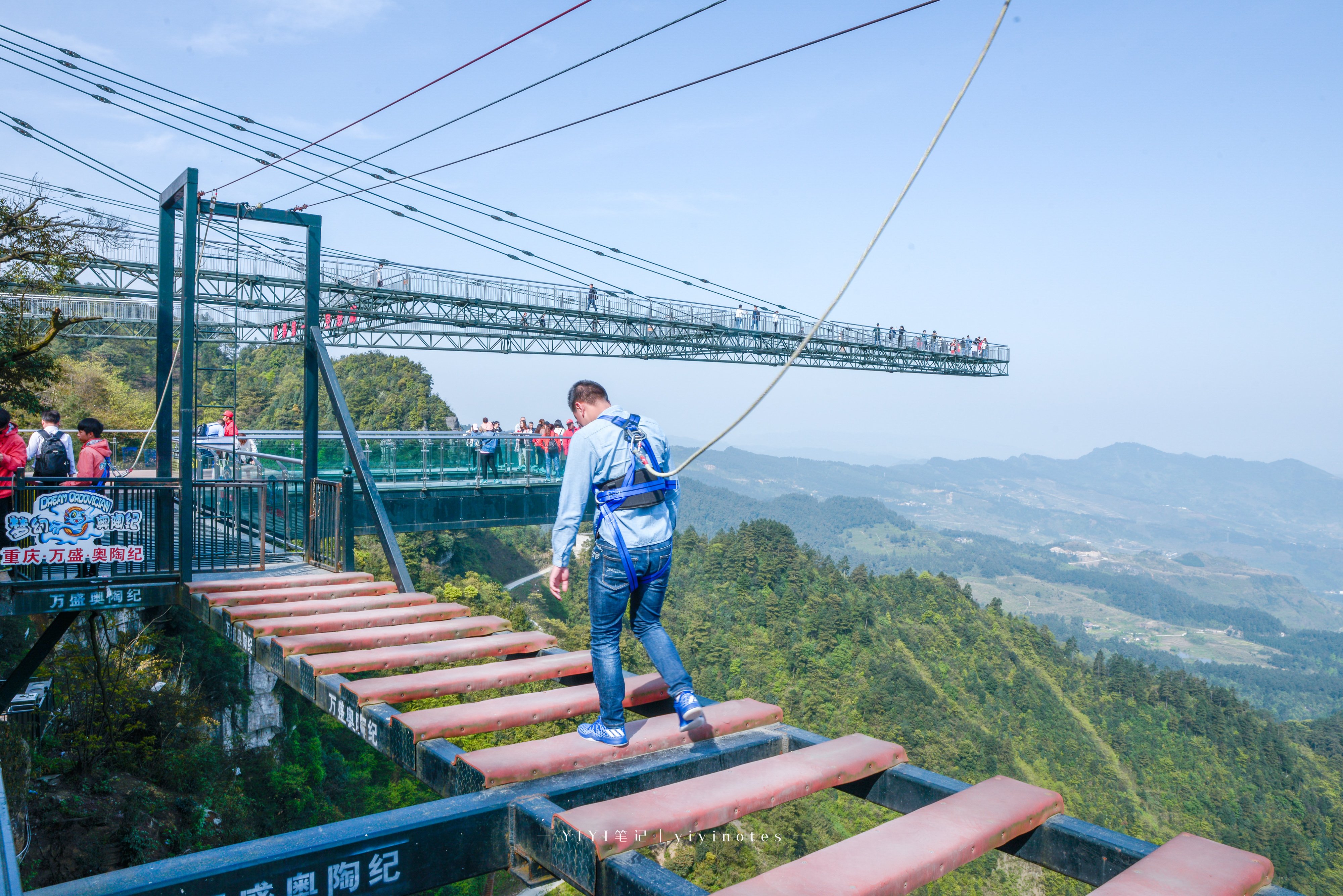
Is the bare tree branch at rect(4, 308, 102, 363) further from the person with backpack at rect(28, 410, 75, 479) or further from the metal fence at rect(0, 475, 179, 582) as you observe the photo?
the metal fence at rect(0, 475, 179, 582)

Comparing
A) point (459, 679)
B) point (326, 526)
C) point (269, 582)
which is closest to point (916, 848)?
point (459, 679)

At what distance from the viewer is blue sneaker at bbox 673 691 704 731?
377 cm

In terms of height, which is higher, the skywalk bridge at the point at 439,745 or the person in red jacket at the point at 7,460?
the person in red jacket at the point at 7,460

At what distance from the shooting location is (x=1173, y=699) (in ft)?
348

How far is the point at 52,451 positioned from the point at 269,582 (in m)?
3.06

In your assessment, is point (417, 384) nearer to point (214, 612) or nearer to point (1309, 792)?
point (214, 612)

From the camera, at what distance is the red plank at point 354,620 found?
5.74 meters

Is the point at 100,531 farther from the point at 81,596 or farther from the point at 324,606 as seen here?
the point at 324,606

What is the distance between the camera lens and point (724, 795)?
3035 mm

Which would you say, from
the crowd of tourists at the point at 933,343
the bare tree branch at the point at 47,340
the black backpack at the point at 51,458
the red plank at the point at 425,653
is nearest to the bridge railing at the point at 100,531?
the black backpack at the point at 51,458

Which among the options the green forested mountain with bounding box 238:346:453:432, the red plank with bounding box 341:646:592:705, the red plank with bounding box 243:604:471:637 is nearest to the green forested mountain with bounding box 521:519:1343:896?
the green forested mountain with bounding box 238:346:453:432

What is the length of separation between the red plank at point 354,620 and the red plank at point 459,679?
0.72 metres

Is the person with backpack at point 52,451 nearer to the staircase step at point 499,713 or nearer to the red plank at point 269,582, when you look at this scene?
the red plank at point 269,582

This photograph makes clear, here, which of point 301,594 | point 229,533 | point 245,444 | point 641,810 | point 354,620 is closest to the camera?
point 641,810
